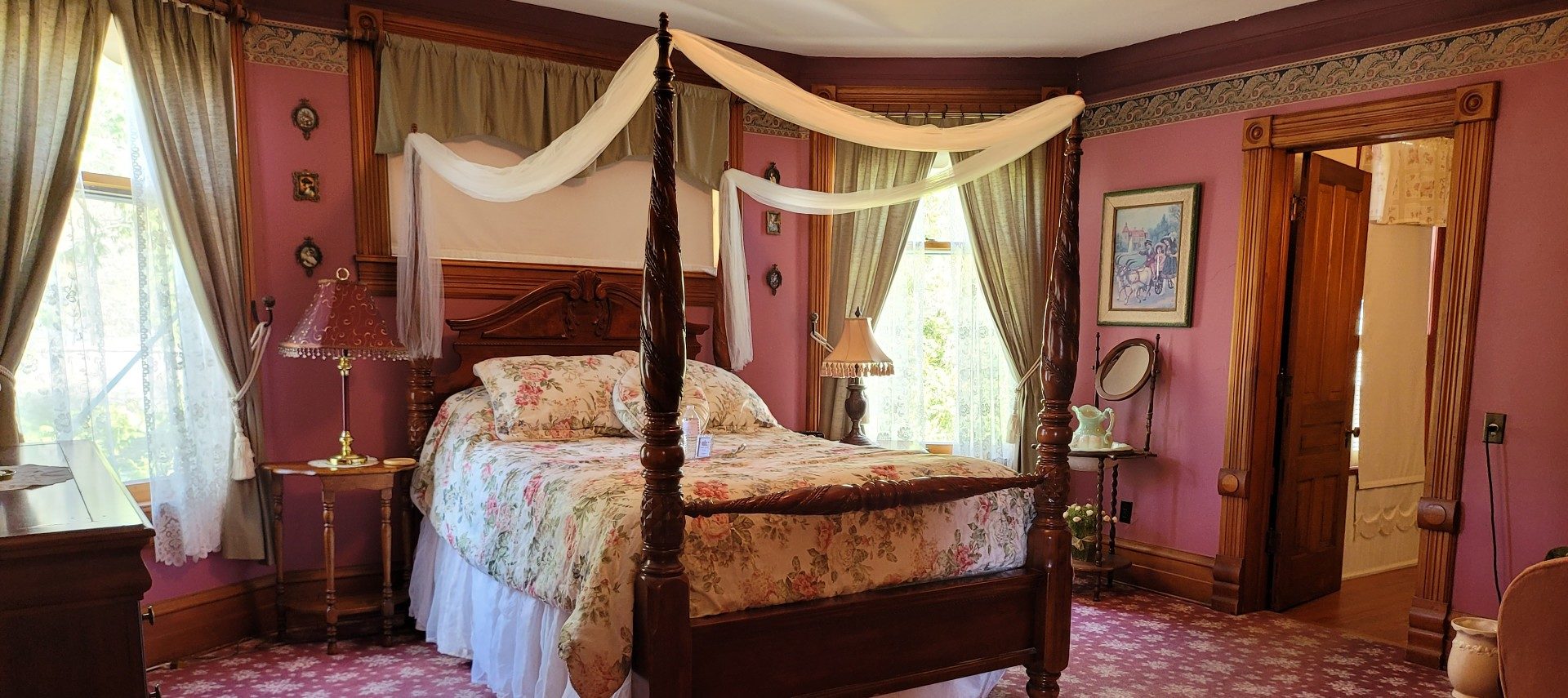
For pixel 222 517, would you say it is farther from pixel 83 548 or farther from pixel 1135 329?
pixel 1135 329

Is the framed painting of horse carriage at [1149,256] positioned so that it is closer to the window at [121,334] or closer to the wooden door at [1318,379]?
the wooden door at [1318,379]

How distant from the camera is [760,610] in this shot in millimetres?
2494

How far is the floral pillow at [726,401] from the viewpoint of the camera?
4.02 meters

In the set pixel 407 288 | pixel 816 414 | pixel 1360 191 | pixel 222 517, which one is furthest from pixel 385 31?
pixel 1360 191

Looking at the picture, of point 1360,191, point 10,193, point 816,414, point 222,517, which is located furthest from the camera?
point 816,414

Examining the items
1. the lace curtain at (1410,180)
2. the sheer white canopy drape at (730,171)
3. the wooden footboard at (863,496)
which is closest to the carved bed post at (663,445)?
the wooden footboard at (863,496)

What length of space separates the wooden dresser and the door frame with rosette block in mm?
4266

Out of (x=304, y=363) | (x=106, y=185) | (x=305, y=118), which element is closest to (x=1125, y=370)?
(x=304, y=363)

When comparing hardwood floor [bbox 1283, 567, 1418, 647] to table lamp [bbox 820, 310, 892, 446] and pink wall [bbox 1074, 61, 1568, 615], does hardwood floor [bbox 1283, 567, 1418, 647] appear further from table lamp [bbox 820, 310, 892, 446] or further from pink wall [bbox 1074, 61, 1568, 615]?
table lamp [bbox 820, 310, 892, 446]

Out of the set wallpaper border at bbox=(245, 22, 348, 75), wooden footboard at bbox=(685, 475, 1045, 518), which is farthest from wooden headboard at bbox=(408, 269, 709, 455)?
wooden footboard at bbox=(685, 475, 1045, 518)

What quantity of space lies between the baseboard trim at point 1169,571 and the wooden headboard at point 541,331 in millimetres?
2494

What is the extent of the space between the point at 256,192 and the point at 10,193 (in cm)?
80

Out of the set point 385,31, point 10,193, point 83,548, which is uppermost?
point 385,31

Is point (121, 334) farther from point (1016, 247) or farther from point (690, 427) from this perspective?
point (1016, 247)
